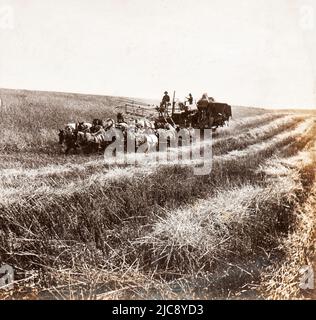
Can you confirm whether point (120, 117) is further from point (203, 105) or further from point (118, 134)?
point (203, 105)

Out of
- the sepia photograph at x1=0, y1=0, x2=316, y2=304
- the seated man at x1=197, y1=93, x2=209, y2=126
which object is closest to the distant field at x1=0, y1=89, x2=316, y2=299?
the sepia photograph at x1=0, y1=0, x2=316, y2=304

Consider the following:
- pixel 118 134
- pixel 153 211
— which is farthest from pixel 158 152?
pixel 153 211

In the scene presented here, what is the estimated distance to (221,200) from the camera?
3330 mm

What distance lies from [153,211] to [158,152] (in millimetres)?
417

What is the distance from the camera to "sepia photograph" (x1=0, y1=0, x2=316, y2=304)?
3.09 meters

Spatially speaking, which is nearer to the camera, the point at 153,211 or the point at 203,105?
the point at 153,211

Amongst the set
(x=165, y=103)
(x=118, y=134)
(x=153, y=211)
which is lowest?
(x=153, y=211)

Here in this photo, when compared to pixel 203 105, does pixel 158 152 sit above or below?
below

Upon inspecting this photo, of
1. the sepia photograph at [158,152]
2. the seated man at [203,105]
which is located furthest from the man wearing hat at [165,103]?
the seated man at [203,105]

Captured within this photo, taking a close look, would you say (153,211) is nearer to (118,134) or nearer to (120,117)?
(118,134)

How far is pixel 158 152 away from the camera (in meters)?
3.30
